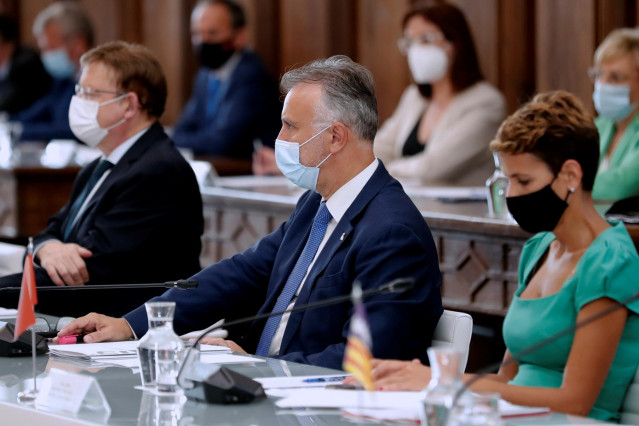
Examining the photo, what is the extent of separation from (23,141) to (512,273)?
5066 millimetres

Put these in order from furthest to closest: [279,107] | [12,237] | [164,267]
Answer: [279,107]
[12,237]
[164,267]

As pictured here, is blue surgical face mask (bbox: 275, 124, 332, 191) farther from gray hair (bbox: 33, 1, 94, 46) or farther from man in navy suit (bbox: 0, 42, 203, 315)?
gray hair (bbox: 33, 1, 94, 46)

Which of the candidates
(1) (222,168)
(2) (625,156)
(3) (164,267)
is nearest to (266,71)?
(1) (222,168)

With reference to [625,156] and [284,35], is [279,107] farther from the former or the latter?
[625,156]

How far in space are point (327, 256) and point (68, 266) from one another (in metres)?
1.16

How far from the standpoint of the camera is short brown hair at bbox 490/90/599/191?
263 cm

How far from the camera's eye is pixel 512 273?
394 cm

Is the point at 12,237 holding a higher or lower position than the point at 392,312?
lower

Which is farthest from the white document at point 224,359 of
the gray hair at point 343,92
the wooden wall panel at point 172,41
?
the wooden wall panel at point 172,41

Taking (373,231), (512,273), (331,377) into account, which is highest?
(373,231)

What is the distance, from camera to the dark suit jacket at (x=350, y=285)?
7.97 feet

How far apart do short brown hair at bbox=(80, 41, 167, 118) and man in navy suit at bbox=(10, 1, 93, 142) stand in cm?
455

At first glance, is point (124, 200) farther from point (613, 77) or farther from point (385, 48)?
point (385, 48)

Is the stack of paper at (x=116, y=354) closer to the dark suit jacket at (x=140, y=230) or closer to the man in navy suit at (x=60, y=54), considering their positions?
the dark suit jacket at (x=140, y=230)
